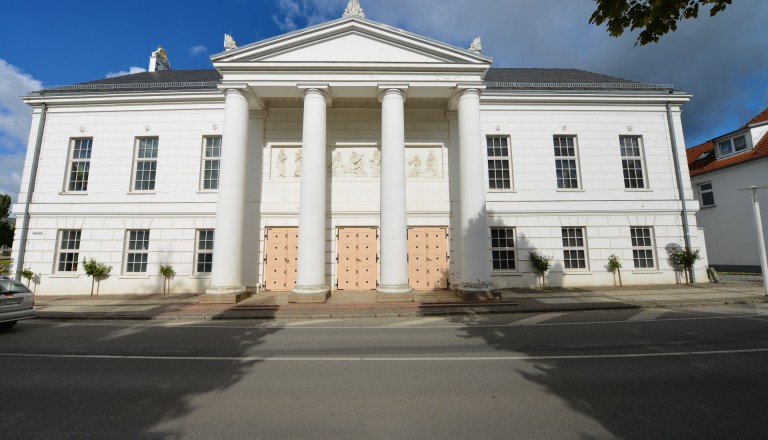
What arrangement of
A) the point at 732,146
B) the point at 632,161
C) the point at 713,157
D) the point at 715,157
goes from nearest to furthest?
the point at 632,161, the point at 732,146, the point at 715,157, the point at 713,157

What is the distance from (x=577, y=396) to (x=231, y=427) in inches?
163

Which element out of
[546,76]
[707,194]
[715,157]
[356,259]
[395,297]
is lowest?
[395,297]

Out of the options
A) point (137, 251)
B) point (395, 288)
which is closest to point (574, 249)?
point (395, 288)

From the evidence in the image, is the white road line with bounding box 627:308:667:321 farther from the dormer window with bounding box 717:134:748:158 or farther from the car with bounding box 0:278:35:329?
the dormer window with bounding box 717:134:748:158

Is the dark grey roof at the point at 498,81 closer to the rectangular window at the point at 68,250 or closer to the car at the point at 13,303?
the rectangular window at the point at 68,250

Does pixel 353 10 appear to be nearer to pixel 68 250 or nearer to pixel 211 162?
pixel 211 162

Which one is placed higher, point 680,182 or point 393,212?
point 680,182

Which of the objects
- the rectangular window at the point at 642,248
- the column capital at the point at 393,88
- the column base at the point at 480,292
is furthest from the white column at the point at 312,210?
A: the rectangular window at the point at 642,248

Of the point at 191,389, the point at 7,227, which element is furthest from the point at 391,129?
the point at 7,227

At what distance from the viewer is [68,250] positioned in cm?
1516

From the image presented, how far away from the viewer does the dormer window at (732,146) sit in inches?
800

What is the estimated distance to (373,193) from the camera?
602 inches

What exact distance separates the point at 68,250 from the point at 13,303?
26.5ft

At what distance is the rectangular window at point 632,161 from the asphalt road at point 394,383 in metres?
9.32
